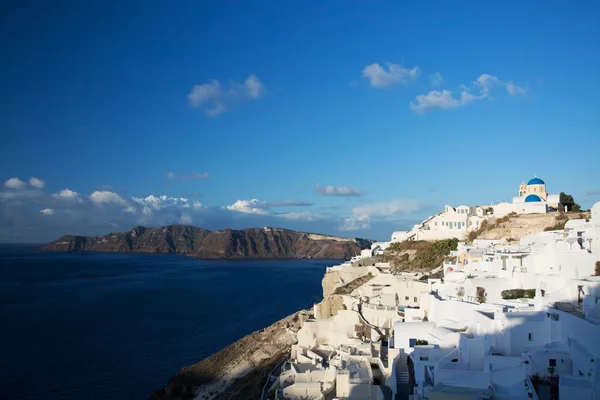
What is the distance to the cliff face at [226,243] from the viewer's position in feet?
468

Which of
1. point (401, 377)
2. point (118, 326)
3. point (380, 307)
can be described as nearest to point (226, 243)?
point (118, 326)

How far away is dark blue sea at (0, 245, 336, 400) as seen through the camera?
25.8 meters

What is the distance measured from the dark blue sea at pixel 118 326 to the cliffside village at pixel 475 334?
38.9 ft

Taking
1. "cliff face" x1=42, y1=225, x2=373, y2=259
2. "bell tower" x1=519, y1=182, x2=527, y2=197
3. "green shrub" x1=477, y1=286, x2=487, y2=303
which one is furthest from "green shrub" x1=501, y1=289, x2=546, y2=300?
"cliff face" x1=42, y1=225, x2=373, y2=259

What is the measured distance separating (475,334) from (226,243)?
137m

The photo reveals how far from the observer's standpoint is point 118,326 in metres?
38.5

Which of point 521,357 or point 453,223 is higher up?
point 453,223

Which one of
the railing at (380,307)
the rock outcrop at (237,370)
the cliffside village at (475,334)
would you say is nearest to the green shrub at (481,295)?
the cliffside village at (475,334)

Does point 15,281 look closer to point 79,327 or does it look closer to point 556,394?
point 79,327

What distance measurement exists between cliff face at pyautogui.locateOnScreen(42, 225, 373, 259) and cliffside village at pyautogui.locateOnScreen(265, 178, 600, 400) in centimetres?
11028

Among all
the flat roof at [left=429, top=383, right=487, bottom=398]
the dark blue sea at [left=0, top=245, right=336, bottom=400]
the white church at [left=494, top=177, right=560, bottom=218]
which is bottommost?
the dark blue sea at [left=0, top=245, right=336, bottom=400]

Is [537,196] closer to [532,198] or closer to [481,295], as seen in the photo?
[532,198]

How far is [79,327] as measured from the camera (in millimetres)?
37969

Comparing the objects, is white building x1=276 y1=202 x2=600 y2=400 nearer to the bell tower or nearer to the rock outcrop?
the rock outcrop
